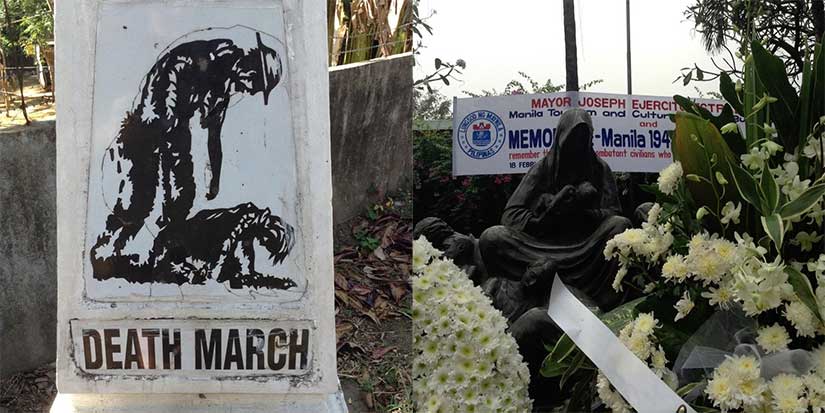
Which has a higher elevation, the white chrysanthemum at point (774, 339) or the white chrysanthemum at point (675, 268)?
the white chrysanthemum at point (675, 268)

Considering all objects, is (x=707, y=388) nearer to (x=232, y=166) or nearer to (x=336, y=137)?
(x=232, y=166)

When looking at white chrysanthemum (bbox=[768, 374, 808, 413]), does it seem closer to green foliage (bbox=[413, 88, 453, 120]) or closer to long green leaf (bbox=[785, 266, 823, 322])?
long green leaf (bbox=[785, 266, 823, 322])

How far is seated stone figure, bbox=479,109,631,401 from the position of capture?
1.99 metres

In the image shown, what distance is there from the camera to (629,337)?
4.04 feet

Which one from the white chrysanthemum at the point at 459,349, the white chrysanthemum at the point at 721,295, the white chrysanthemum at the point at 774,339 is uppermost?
the white chrysanthemum at the point at 721,295

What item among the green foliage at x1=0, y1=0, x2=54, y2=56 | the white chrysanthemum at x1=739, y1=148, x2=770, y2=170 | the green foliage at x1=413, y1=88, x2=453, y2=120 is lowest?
the white chrysanthemum at x1=739, y1=148, x2=770, y2=170

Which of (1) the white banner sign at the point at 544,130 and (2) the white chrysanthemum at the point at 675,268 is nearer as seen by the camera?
(2) the white chrysanthemum at the point at 675,268

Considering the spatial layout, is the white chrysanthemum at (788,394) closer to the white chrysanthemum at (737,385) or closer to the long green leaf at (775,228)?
the white chrysanthemum at (737,385)

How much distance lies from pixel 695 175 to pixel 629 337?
0.26 m

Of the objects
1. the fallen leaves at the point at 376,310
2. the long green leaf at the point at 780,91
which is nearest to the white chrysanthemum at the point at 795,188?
the long green leaf at the point at 780,91

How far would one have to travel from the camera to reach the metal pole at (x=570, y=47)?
201 cm

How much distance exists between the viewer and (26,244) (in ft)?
8.84

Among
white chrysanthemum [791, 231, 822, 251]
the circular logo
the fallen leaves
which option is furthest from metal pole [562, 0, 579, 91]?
the fallen leaves

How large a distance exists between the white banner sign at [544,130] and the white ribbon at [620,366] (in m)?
0.80
